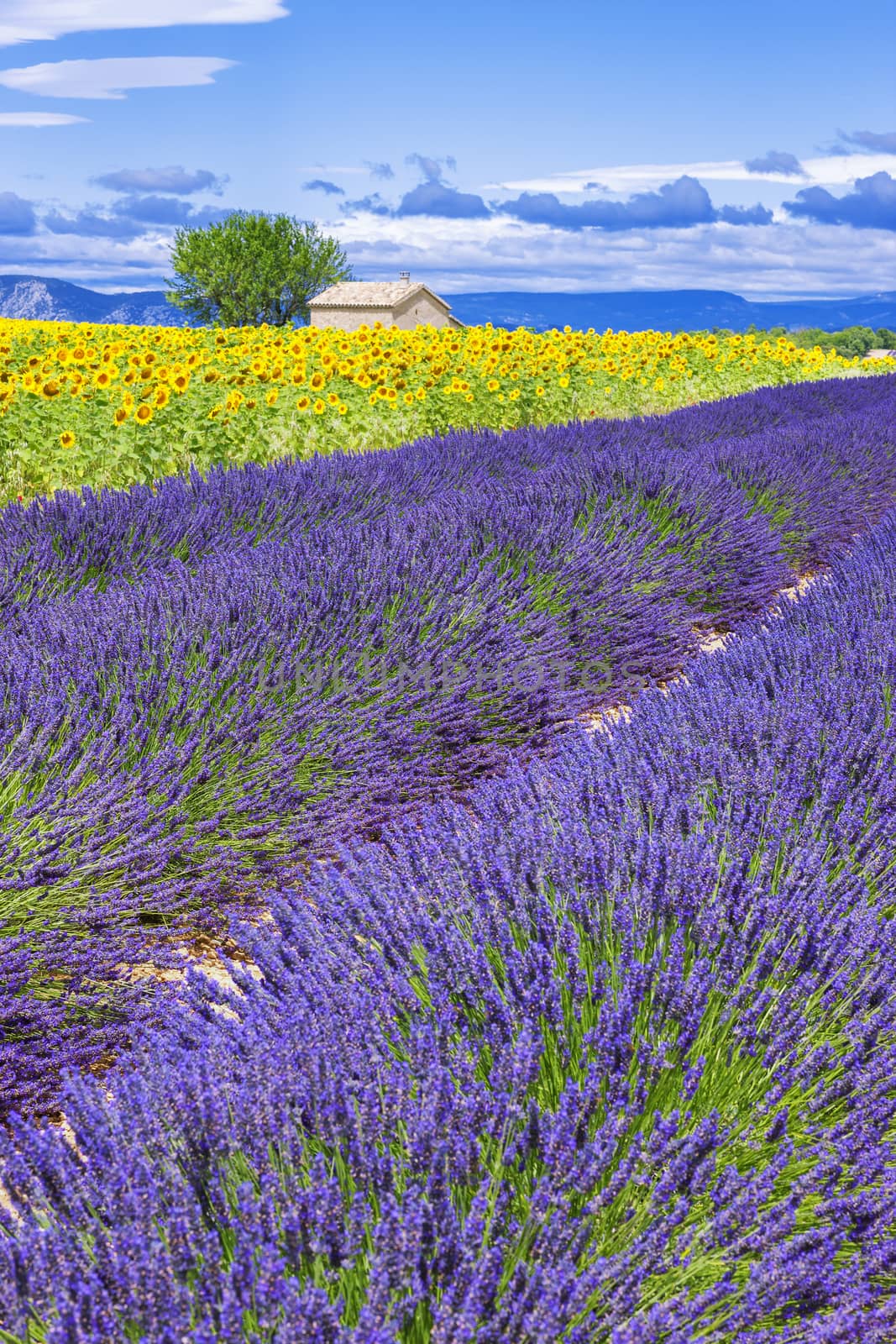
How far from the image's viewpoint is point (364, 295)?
3142cm

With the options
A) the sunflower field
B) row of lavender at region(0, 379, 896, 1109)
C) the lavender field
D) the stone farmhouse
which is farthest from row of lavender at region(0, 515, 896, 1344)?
the stone farmhouse

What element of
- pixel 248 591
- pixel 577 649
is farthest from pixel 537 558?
pixel 248 591

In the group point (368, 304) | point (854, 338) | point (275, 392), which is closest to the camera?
point (275, 392)

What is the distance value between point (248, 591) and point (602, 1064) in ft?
8.03

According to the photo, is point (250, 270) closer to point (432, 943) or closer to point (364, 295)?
point (364, 295)

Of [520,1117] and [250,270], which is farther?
[250,270]

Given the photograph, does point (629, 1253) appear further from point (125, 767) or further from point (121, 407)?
point (121, 407)

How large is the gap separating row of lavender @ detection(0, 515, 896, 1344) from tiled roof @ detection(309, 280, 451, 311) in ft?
101

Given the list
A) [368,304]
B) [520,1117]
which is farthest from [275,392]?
[368,304]

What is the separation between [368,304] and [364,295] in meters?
0.91

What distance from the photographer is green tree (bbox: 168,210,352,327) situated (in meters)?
32.6

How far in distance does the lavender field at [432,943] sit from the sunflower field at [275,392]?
239cm

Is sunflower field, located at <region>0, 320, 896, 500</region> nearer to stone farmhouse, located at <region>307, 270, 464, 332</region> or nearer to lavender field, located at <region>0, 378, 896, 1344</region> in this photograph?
lavender field, located at <region>0, 378, 896, 1344</region>

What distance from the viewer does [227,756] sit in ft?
9.46
